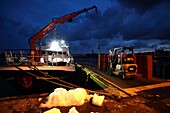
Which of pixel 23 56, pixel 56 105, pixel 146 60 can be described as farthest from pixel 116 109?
pixel 23 56

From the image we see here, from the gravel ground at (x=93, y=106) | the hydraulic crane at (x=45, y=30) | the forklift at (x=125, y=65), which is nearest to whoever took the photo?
the gravel ground at (x=93, y=106)

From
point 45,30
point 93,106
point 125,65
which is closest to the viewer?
point 93,106

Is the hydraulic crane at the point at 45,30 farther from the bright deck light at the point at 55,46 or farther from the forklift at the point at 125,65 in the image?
the forklift at the point at 125,65

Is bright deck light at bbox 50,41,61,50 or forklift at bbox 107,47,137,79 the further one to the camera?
bright deck light at bbox 50,41,61,50

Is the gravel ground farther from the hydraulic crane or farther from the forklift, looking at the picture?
the hydraulic crane

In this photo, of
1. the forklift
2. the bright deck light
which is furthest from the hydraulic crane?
the forklift

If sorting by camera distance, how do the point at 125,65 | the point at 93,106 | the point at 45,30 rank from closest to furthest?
the point at 93,106
the point at 125,65
the point at 45,30

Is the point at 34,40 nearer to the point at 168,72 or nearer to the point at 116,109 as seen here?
the point at 116,109

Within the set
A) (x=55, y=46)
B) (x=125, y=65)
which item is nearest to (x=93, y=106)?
(x=125, y=65)

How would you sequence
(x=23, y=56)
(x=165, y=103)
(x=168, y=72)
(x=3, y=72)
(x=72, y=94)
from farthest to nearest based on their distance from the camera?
(x=168, y=72), (x=23, y=56), (x=3, y=72), (x=165, y=103), (x=72, y=94)

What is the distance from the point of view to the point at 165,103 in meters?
4.65

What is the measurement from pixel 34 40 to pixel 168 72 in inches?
558

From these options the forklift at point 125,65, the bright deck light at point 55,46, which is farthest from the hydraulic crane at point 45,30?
the forklift at point 125,65

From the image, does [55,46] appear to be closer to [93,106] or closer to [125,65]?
[125,65]
